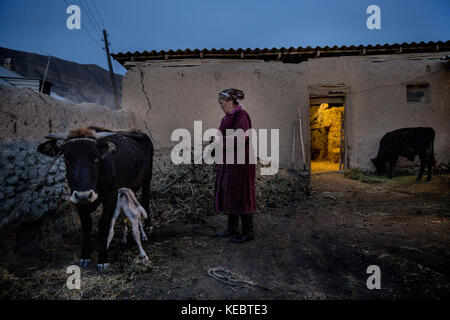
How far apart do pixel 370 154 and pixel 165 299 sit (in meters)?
8.45

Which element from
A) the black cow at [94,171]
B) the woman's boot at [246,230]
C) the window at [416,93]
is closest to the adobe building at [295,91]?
the window at [416,93]

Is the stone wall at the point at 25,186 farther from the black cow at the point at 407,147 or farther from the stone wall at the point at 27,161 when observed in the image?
the black cow at the point at 407,147

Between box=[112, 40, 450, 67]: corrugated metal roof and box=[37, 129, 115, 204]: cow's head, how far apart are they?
20.4ft

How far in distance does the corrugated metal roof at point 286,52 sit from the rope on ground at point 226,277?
282 inches

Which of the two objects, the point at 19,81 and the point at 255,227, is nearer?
the point at 255,227

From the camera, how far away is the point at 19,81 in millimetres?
12867

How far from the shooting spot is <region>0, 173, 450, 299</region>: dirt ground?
2102 mm

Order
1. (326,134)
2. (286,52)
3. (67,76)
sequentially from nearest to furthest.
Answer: (286,52), (326,134), (67,76)

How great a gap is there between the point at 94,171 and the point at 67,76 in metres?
58.2

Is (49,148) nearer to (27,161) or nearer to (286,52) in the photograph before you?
(27,161)

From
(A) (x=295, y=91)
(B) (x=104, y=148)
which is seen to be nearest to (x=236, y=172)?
(B) (x=104, y=148)

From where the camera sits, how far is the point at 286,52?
7816mm
